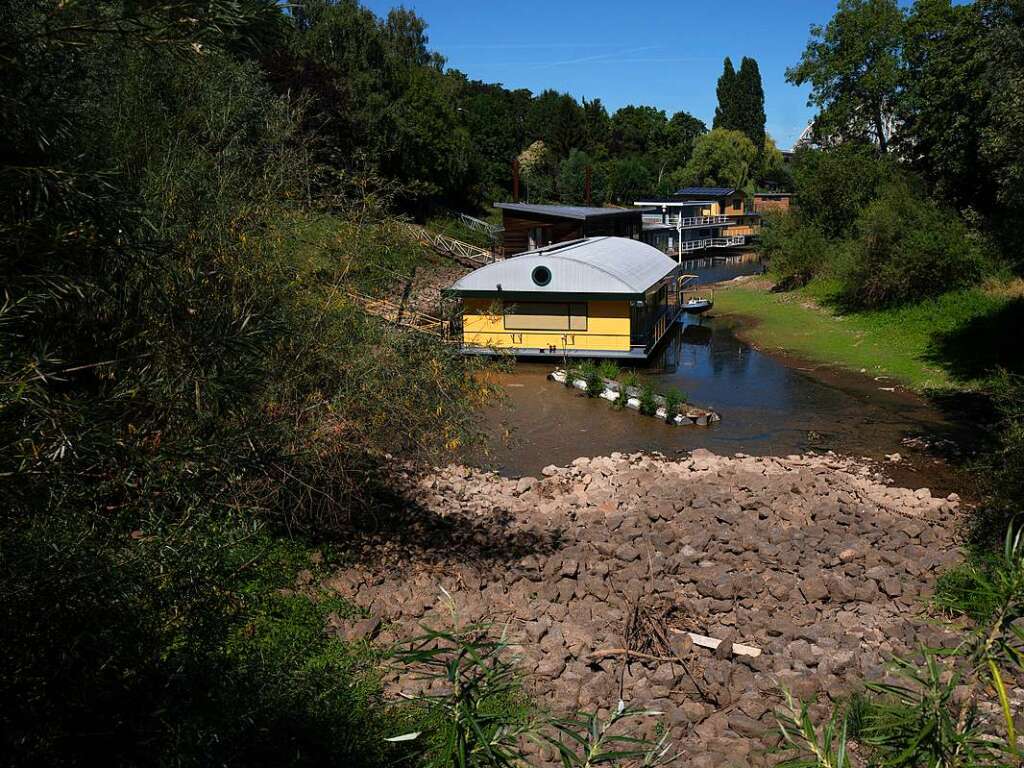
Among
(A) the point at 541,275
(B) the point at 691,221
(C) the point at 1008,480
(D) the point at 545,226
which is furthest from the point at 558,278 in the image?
(B) the point at 691,221

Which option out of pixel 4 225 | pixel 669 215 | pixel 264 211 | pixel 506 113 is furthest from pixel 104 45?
pixel 506 113

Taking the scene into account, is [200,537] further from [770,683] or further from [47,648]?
[770,683]

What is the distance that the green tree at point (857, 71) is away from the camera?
154 ft

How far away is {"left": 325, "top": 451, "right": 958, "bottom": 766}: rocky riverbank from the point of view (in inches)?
334

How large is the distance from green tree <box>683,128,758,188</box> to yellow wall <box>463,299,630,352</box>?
64.5 metres

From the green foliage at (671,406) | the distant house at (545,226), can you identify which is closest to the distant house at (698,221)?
the distant house at (545,226)

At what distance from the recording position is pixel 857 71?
159ft

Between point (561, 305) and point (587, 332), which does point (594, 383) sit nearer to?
point (587, 332)

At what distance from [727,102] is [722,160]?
12058 mm

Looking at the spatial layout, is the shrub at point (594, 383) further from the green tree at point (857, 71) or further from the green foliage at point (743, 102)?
the green foliage at point (743, 102)

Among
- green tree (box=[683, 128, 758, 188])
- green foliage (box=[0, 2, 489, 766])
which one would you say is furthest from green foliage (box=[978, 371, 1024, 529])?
green tree (box=[683, 128, 758, 188])

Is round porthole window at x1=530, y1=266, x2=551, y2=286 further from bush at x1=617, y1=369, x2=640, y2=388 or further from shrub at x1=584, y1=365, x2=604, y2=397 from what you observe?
shrub at x1=584, y1=365, x2=604, y2=397

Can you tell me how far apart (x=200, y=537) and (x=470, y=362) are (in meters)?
7.53

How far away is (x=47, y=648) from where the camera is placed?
421 cm
